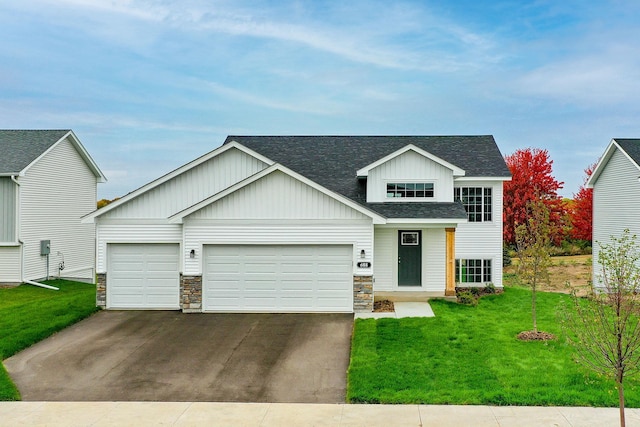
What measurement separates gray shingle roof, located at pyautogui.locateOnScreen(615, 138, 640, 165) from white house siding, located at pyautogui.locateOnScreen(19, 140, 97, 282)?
25.6m

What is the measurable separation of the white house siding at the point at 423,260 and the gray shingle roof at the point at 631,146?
9.34m

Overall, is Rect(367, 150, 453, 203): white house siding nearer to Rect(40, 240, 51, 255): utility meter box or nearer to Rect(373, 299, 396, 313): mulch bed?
Rect(373, 299, 396, 313): mulch bed

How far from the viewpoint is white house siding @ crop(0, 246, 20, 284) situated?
2331 centimetres

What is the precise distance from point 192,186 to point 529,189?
24.7m

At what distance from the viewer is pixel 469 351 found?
12633mm

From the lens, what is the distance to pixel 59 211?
86.9 feet

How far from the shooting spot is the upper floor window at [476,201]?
869 inches

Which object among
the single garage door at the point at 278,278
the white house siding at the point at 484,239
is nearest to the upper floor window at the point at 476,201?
the white house siding at the point at 484,239

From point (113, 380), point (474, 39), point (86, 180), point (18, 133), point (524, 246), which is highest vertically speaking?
point (474, 39)

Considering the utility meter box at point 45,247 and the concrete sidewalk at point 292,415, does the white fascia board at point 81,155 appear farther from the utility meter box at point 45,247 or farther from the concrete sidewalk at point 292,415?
the concrete sidewalk at point 292,415

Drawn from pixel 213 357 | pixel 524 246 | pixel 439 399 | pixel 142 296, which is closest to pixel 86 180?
pixel 142 296

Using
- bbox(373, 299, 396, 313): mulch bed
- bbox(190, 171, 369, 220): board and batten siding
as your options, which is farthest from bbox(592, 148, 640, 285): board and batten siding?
bbox(190, 171, 369, 220): board and batten siding

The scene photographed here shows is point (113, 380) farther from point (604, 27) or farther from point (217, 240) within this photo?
point (604, 27)

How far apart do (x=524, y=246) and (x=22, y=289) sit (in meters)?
19.7
